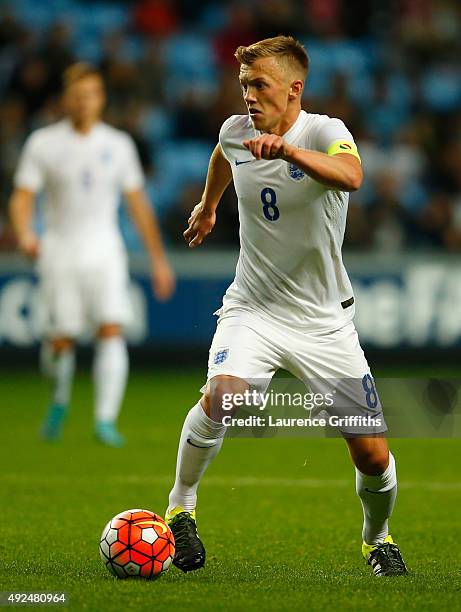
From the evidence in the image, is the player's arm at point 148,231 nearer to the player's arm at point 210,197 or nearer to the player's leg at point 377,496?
the player's arm at point 210,197

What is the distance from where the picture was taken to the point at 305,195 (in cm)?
509

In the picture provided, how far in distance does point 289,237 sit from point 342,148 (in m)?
0.50

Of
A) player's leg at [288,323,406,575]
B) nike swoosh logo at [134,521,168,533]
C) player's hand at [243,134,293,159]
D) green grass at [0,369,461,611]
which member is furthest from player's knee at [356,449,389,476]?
player's hand at [243,134,293,159]

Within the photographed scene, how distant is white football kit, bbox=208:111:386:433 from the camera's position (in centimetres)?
509

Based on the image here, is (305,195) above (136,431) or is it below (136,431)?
above

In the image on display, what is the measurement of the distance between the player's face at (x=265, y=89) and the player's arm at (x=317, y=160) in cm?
33

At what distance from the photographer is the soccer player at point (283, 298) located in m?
5.01

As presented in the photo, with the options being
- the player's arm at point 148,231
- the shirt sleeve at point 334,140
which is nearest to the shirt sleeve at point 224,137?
the shirt sleeve at point 334,140

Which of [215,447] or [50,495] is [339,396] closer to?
[215,447]

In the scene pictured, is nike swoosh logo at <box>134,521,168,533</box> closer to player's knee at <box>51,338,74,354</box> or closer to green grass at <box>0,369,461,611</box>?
green grass at <box>0,369,461,611</box>

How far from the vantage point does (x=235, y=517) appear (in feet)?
21.6

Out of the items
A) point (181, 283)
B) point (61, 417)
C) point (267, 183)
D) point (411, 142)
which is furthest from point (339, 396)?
point (411, 142)

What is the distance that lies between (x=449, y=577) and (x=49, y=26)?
38.6 ft

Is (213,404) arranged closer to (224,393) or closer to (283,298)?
(224,393)
